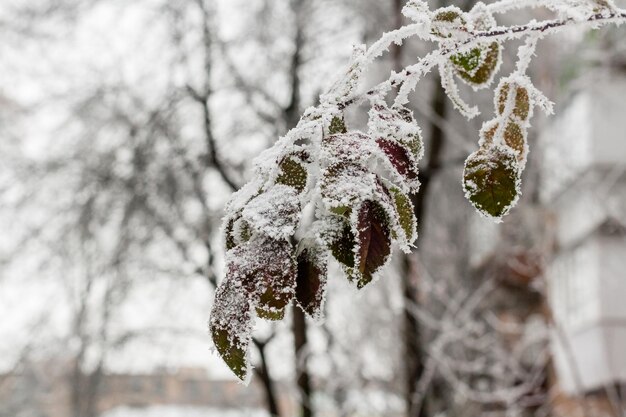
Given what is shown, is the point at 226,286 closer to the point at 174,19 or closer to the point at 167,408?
the point at 174,19

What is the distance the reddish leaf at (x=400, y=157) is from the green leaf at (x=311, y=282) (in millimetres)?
150

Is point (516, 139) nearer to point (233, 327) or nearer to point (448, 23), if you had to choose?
point (448, 23)

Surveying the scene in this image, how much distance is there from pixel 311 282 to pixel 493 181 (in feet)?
1.00

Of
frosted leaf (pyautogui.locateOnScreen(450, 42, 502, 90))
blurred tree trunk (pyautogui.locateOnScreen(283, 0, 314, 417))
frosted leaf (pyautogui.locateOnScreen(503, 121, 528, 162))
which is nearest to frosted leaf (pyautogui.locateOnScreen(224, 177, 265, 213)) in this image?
frosted leaf (pyautogui.locateOnScreen(503, 121, 528, 162))

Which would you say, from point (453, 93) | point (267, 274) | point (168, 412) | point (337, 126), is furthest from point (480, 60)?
point (168, 412)

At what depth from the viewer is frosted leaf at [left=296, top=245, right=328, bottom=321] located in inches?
40.1

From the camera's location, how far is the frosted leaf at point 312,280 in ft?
3.34

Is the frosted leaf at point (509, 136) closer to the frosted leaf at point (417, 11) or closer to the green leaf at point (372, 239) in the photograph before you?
the frosted leaf at point (417, 11)

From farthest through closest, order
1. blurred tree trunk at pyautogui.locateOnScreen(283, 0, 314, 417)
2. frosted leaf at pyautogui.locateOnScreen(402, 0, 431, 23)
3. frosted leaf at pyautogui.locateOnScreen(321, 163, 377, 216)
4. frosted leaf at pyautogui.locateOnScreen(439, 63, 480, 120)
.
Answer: blurred tree trunk at pyautogui.locateOnScreen(283, 0, 314, 417), frosted leaf at pyautogui.locateOnScreen(439, 63, 480, 120), frosted leaf at pyautogui.locateOnScreen(402, 0, 431, 23), frosted leaf at pyautogui.locateOnScreen(321, 163, 377, 216)

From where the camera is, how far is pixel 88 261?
6.83 metres

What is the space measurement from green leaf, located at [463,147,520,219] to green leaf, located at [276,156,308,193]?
0.25 metres

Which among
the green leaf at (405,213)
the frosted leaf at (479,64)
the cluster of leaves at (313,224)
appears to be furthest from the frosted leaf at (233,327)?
the frosted leaf at (479,64)

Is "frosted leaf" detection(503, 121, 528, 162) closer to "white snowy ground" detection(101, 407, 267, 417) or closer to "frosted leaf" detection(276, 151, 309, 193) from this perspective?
"frosted leaf" detection(276, 151, 309, 193)

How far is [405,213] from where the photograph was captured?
40.6 inches
